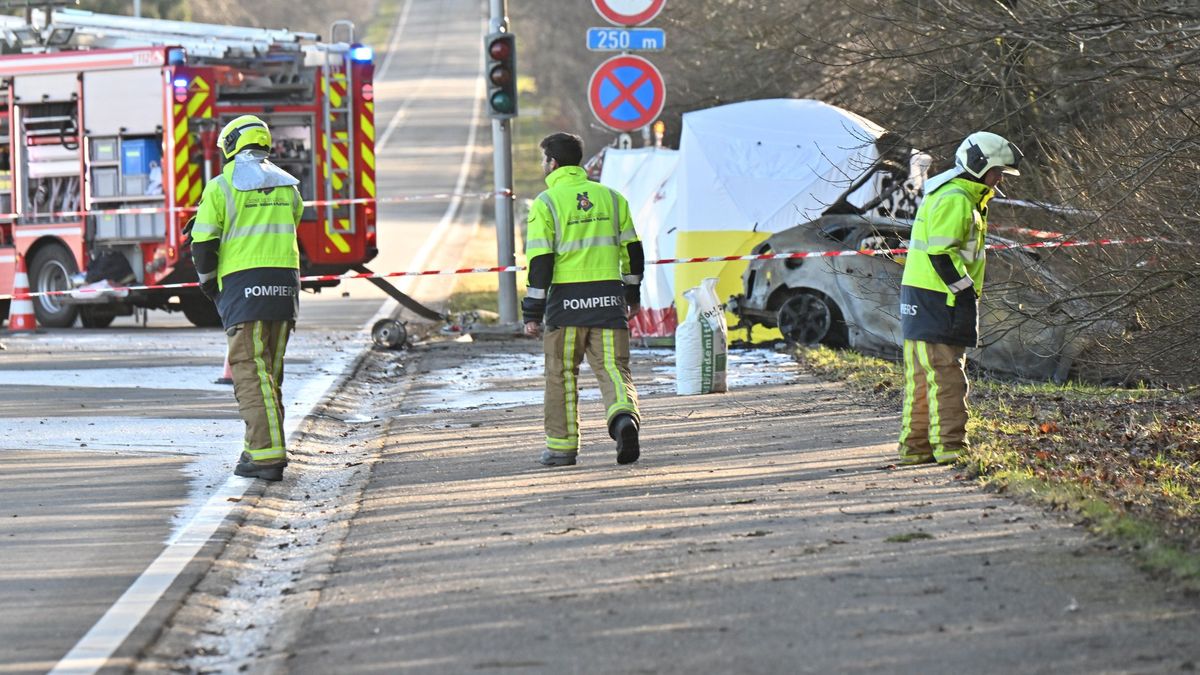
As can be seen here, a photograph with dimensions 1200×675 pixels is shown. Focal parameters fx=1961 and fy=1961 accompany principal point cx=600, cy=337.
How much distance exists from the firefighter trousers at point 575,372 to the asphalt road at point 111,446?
169 cm

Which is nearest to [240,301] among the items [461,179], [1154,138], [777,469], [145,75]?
[777,469]

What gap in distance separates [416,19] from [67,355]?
98.7 m

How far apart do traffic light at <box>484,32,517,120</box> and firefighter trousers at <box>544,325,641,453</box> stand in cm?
854

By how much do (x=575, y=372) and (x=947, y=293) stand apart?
1.85 m

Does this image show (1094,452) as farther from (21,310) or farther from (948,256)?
(21,310)

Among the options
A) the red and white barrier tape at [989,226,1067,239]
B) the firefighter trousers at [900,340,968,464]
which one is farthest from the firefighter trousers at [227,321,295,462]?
the red and white barrier tape at [989,226,1067,239]

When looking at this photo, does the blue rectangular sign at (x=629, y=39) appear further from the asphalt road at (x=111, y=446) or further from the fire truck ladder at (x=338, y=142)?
the fire truck ladder at (x=338, y=142)

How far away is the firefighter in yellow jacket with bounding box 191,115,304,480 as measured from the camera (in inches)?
385

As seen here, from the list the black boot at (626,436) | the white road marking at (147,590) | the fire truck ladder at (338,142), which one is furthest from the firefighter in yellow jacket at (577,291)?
the fire truck ladder at (338,142)

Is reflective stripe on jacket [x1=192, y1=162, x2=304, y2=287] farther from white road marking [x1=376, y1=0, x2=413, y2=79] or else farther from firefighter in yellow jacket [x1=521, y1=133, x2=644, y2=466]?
white road marking [x1=376, y1=0, x2=413, y2=79]

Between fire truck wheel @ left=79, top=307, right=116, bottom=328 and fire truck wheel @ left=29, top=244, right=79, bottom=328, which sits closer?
fire truck wheel @ left=29, top=244, right=79, bottom=328

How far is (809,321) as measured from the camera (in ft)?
51.4

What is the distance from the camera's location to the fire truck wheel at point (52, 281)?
19875mm

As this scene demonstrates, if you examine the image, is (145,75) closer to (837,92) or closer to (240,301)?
(837,92)
